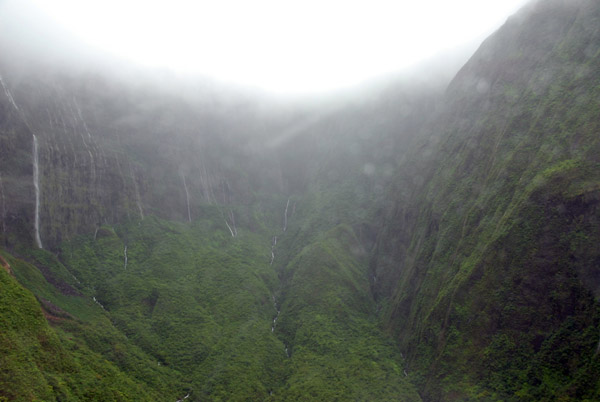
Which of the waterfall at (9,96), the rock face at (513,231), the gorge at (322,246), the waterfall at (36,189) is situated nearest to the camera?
the rock face at (513,231)

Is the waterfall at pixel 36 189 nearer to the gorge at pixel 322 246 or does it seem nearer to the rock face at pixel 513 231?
the gorge at pixel 322 246

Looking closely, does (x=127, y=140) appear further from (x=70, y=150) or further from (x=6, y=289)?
(x=6, y=289)

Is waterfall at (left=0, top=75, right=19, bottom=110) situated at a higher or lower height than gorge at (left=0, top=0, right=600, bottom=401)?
higher

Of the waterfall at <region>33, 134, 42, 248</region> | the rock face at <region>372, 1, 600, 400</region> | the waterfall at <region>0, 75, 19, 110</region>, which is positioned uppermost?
the waterfall at <region>0, 75, 19, 110</region>

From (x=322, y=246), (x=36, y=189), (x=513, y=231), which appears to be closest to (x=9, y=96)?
(x=36, y=189)

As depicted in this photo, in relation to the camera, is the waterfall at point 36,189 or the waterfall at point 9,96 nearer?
the waterfall at point 36,189

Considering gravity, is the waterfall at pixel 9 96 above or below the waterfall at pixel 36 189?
above

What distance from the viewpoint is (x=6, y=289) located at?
46125 millimetres

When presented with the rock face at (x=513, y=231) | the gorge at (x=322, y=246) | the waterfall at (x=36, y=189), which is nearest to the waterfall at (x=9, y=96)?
the gorge at (x=322, y=246)

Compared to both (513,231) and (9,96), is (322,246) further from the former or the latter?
(9,96)

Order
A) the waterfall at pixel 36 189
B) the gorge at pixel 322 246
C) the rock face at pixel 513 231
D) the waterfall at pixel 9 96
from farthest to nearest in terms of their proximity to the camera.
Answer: the waterfall at pixel 9 96 < the waterfall at pixel 36 189 < the gorge at pixel 322 246 < the rock face at pixel 513 231

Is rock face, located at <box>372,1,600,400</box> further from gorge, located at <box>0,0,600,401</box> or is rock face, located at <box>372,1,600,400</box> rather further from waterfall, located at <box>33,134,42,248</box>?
waterfall, located at <box>33,134,42,248</box>

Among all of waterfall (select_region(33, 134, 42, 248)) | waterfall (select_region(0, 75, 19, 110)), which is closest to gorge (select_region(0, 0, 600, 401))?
waterfall (select_region(0, 75, 19, 110))

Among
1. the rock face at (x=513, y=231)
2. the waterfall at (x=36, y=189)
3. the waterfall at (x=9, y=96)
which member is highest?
the waterfall at (x=9, y=96)
